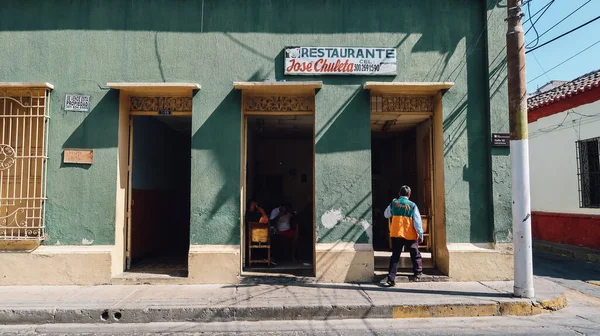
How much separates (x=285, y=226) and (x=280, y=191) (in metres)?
5.83

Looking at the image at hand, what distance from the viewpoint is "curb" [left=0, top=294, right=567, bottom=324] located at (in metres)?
5.70

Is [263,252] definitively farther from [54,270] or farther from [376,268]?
[54,270]

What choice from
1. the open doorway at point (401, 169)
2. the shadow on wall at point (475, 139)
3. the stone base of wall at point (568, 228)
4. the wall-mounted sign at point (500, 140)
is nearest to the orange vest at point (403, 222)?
the shadow on wall at point (475, 139)

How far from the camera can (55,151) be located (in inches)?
289

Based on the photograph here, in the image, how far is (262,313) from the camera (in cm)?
581

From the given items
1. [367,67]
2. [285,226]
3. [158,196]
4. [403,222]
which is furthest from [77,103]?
[403,222]

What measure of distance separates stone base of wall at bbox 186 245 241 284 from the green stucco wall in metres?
0.27

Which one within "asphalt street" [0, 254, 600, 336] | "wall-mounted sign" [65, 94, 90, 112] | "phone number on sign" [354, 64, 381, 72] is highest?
"phone number on sign" [354, 64, 381, 72]

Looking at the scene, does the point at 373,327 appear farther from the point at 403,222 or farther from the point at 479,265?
the point at 479,265

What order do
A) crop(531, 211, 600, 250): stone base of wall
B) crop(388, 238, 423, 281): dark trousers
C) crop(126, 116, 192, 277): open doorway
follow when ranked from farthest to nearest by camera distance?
crop(531, 211, 600, 250): stone base of wall → crop(126, 116, 192, 277): open doorway → crop(388, 238, 423, 281): dark trousers

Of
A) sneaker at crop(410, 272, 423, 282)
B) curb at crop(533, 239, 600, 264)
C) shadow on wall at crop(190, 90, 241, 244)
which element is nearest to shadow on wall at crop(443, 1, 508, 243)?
sneaker at crop(410, 272, 423, 282)

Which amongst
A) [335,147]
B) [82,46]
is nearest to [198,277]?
[335,147]

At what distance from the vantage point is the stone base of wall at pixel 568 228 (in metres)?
10.5

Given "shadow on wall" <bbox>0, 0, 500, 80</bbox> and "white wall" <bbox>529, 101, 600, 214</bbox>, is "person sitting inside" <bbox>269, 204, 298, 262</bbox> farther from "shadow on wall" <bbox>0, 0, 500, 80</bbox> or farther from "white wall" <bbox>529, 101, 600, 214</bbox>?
"white wall" <bbox>529, 101, 600, 214</bbox>
